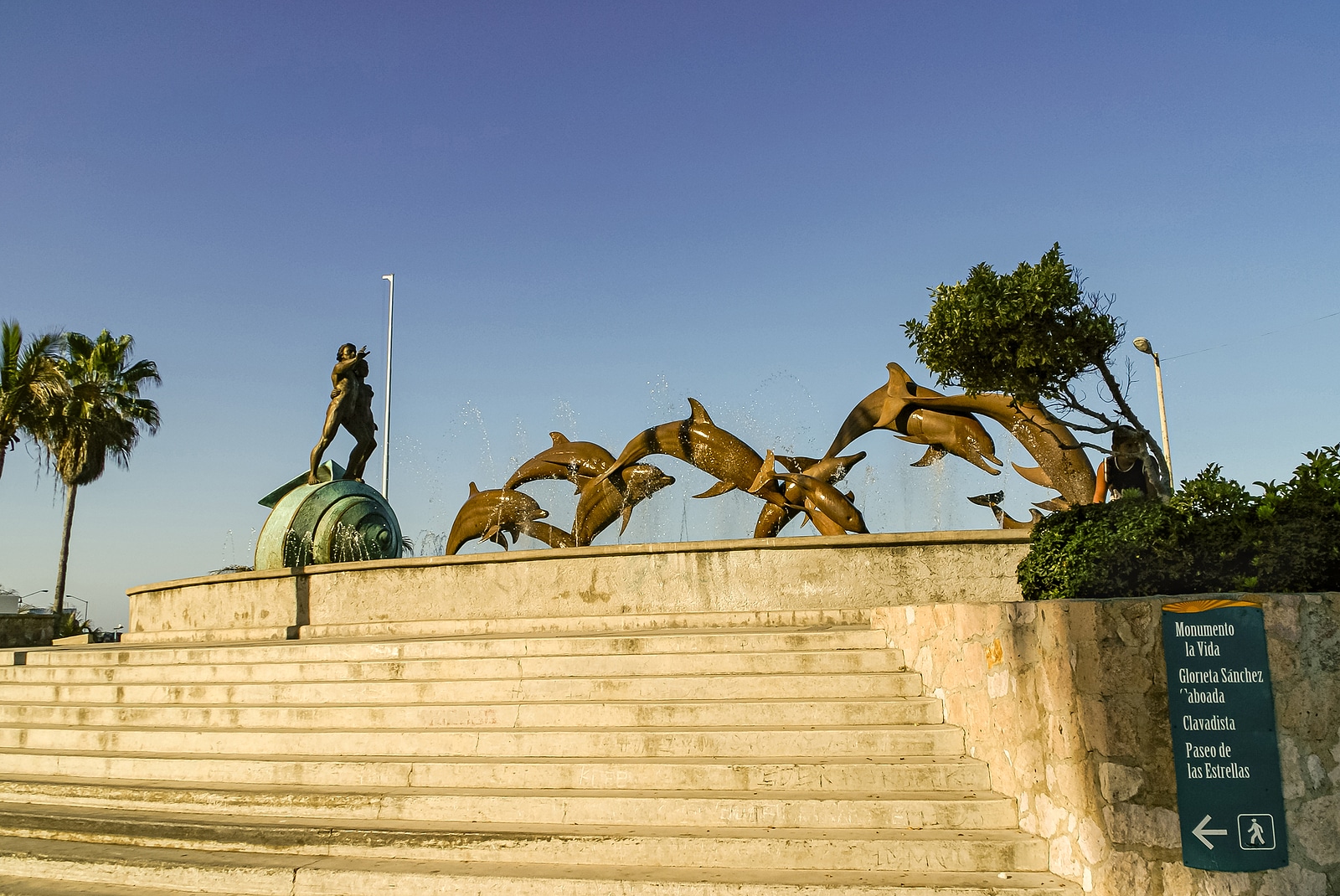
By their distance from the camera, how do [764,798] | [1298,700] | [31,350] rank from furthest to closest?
[31,350], [764,798], [1298,700]

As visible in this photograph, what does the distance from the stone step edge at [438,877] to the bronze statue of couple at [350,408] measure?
7954mm

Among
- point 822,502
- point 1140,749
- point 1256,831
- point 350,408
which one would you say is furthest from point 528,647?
point 350,408

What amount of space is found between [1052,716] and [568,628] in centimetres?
527

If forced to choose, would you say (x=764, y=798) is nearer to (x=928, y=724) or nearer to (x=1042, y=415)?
(x=928, y=724)

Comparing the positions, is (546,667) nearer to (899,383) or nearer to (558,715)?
(558,715)

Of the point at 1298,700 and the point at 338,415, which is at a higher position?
the point at 338,415

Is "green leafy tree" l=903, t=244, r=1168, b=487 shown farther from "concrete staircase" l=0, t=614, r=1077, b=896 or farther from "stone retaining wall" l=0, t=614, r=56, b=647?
"stone retaining wall" l=0, t=614, r=56, b=647

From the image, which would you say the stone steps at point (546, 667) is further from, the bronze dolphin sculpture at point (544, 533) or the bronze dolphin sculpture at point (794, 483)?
the bronze dolphin sculpture at point (544, 533)

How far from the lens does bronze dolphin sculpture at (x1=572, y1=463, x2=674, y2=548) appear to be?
11.9 m

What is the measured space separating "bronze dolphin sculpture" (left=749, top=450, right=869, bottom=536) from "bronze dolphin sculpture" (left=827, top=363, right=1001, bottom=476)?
645 mm

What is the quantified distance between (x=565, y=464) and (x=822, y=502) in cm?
380

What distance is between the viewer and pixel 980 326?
7832mm

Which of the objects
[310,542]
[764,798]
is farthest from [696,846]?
[310,542]

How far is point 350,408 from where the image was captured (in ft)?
43.2
